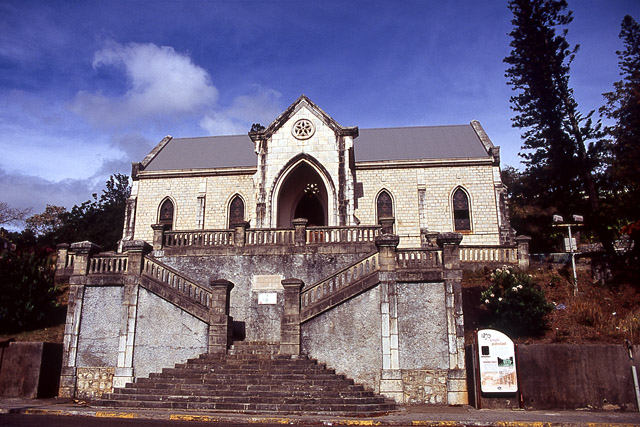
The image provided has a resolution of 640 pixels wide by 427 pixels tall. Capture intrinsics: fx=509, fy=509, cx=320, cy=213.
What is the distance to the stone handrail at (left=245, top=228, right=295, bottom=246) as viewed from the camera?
17375mm

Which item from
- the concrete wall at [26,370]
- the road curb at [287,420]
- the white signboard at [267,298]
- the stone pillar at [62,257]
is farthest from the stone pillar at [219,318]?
the stone pillar at [62,257]

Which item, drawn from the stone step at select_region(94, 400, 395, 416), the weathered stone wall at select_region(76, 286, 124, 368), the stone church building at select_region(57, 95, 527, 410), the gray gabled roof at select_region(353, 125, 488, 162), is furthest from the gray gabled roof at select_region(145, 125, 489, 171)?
the stone step at select_region(94, 400, 395, 416)

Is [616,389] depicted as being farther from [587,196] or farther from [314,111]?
[587,196]

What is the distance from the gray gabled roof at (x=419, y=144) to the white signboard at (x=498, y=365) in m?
17.4

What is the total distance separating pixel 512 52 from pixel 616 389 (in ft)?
77.6

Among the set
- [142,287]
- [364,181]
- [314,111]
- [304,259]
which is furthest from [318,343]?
[364,181]

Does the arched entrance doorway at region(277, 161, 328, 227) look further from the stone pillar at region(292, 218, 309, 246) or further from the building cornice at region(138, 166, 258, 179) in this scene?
the stone pillar at region(292, 218, 309, 246)

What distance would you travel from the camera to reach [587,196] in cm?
2939

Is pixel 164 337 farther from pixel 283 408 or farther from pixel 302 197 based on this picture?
pixel 302 197

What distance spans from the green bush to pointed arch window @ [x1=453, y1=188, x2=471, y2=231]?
763 inches

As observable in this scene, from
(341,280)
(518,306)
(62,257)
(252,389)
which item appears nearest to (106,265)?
(252,389)

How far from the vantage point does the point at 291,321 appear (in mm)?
14016

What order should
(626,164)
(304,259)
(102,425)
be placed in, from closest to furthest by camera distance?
(102,425) → (304,259) → (626,164)

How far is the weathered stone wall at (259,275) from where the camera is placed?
53.2 ft
